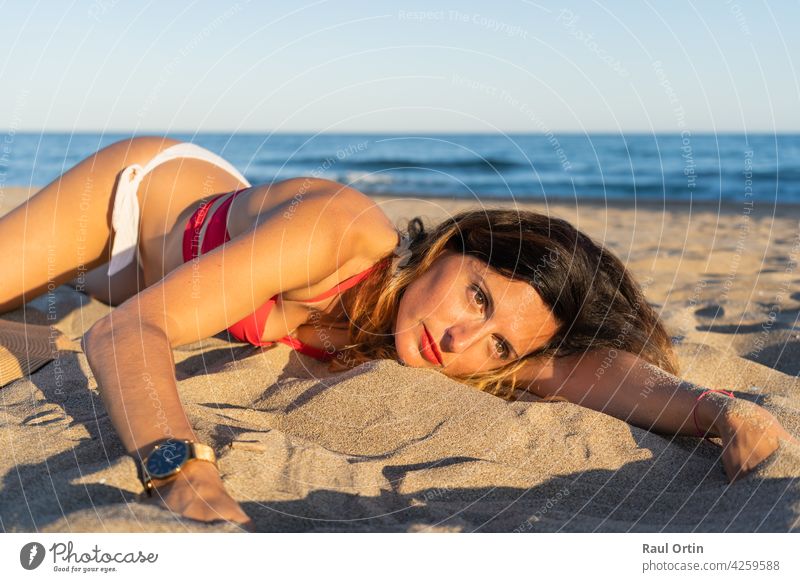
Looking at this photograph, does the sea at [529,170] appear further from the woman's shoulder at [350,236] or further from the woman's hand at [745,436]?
the woman's hand at [745,436]

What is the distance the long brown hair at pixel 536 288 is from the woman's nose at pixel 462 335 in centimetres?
21

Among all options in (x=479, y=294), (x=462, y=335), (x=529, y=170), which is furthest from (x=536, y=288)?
(x=529, y=170)

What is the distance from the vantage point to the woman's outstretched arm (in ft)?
7.57

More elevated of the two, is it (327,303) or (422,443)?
(327,303)

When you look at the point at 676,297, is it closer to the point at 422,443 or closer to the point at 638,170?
the point at 422,443

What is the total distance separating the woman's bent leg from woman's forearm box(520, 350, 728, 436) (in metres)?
2.09

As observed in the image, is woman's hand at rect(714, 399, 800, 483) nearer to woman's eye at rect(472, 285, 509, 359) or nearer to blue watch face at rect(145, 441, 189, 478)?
woman's eye at rect(472, 285, 509, 359)

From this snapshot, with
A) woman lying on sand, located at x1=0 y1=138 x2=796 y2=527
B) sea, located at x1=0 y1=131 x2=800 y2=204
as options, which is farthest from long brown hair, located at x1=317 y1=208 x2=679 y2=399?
sea, located at x1=0 y1=131 x2=800 y2=204

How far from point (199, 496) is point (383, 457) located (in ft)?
2.15

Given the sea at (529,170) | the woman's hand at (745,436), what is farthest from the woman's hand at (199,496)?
the sea at (529,170)

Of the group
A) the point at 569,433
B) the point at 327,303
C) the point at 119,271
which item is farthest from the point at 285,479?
the point at 119,271

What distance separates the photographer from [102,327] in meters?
2.21

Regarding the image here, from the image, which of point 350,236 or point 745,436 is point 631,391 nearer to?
point 745,436
